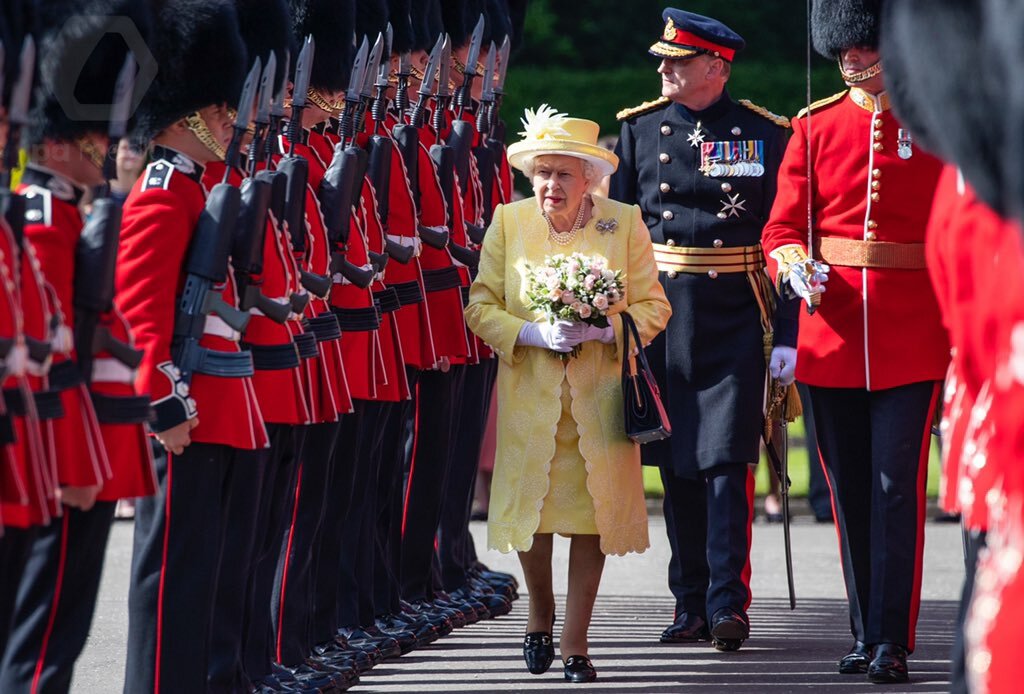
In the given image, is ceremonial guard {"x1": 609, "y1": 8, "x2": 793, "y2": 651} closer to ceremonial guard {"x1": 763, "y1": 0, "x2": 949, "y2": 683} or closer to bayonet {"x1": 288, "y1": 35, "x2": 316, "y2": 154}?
ceremonial guard {"x1": 763, "y1": 0, "x2": 949, "y2": 683}

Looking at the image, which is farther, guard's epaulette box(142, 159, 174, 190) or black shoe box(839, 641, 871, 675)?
black shoe box(839, 641, 871, 675)

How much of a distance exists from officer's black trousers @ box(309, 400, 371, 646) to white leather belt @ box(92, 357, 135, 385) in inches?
78.6

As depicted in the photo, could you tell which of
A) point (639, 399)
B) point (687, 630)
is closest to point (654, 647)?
point (687, 630)

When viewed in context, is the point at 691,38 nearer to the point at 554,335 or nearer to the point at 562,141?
the point at 562,141

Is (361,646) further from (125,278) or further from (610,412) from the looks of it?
(125,278)

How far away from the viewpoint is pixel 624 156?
7820 millimetres

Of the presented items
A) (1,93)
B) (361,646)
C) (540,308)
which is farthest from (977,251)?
(361,646)

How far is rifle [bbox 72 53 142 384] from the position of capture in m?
4.41

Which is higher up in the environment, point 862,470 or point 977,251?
point 977,251

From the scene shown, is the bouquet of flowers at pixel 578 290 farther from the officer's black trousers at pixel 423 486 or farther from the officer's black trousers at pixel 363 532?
the officer's black trousers at pixel 423 486

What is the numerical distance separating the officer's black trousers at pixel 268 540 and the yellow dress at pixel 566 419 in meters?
0.87

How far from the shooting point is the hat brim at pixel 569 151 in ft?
21.7

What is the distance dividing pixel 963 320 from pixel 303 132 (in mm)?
3099

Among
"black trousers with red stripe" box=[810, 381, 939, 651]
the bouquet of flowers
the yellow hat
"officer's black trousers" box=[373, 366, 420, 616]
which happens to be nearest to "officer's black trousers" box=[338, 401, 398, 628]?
"officer's black trousers" box=[373, 366, 420, 616]
